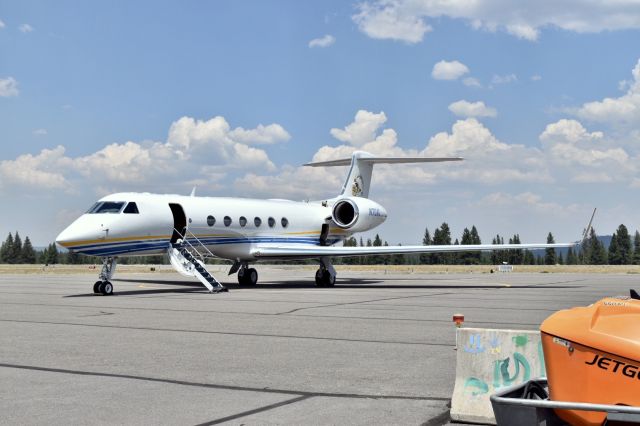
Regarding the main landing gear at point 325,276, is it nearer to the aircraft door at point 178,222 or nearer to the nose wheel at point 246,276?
the nose wheel at point 246,276

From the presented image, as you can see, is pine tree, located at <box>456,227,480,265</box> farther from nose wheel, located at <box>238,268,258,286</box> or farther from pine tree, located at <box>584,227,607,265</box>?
nose wheel, located at <box>238,268,258,286</box>

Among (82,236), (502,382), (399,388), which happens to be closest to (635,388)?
(502,382)

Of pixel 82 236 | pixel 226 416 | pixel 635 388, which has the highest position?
pixel 82 236

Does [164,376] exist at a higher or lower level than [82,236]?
lower

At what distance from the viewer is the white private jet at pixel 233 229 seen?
22.5 meters

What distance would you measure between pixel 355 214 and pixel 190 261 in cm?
955

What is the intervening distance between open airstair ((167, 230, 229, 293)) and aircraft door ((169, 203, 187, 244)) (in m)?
0.16

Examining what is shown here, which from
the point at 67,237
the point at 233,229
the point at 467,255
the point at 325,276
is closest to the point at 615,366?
the point at 67,237

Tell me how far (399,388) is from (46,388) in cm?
359

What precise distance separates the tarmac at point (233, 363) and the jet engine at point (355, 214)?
14.5 m

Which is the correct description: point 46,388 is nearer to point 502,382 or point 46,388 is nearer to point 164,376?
point 164,376

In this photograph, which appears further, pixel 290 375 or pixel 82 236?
pixel 82 236

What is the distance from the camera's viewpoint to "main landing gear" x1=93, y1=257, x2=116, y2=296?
22000 millimetres

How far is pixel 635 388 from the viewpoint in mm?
4332
